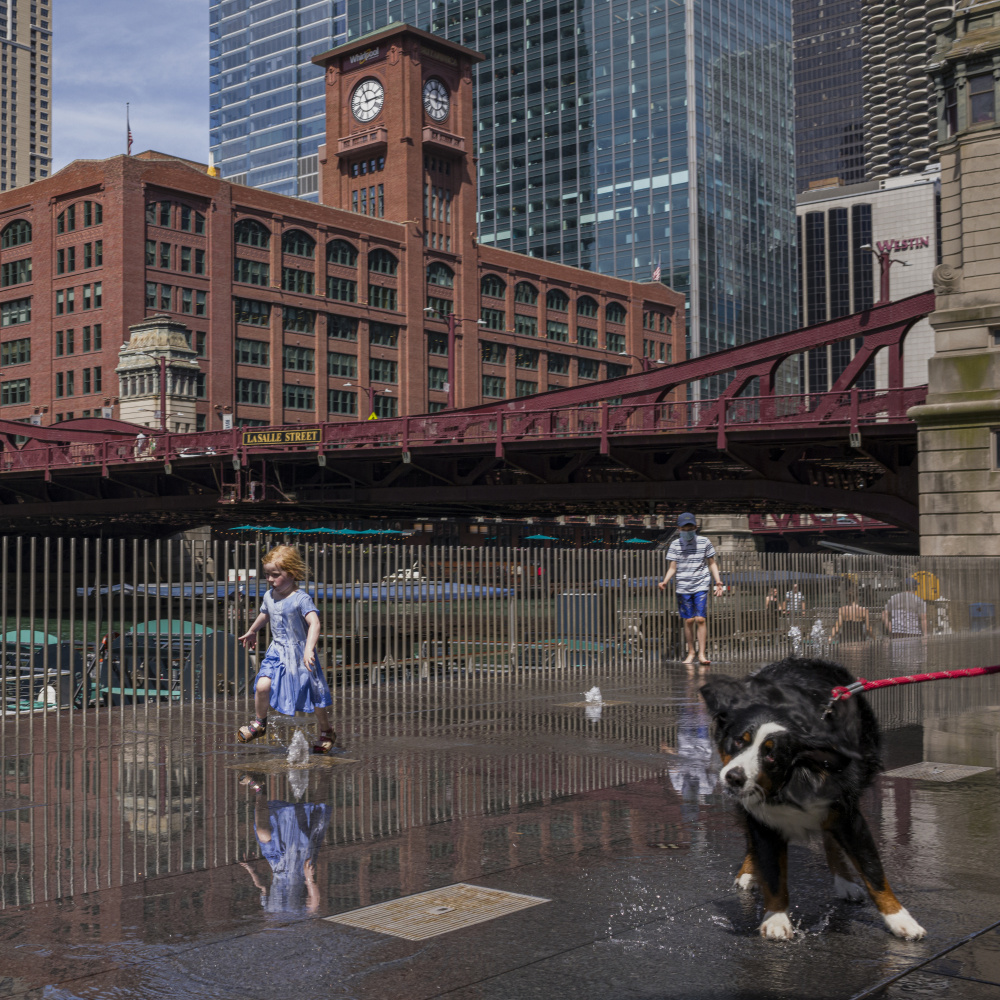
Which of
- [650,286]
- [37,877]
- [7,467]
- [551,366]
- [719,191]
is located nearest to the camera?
[37,877]

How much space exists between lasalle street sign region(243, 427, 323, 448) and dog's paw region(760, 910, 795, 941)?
4593 centimetres

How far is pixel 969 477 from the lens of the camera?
86.4 feet

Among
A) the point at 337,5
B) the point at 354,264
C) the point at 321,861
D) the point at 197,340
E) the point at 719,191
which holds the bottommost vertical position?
the point at 321,861

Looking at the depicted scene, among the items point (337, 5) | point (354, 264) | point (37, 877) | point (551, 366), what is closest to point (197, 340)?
point (354, 264)

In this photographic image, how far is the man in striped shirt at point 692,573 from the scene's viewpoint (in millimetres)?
17016

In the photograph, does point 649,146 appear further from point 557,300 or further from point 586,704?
point 586,704

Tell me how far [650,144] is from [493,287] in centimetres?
4871

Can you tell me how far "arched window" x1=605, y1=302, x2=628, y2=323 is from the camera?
418 ft

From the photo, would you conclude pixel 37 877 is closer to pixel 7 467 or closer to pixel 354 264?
pixel 7 467

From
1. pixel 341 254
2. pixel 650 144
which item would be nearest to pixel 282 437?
pixel 341 254

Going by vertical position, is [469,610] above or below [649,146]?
below

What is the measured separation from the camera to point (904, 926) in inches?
201

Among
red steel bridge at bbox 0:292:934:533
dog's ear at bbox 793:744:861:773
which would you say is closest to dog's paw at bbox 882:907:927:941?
dog's ear at bbox 793:744:861:773

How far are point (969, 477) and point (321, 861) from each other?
22865 millimetres
